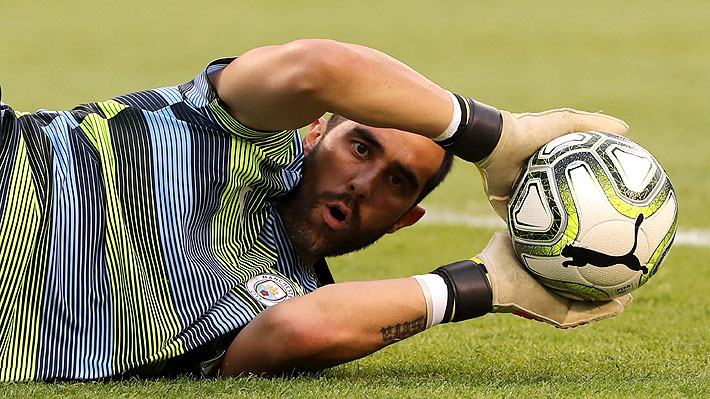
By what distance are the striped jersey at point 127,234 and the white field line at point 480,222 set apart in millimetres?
3632

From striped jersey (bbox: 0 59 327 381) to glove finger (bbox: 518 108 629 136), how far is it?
0.88 m

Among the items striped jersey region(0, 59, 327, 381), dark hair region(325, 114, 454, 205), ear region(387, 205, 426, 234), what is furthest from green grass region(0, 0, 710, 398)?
dark hair region(325, 114, 454, 205)

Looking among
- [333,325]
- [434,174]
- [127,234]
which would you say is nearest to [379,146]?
[434,174]

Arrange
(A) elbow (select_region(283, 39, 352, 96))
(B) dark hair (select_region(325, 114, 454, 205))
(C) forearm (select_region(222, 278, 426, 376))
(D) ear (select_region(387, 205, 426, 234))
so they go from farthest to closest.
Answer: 1. (D) ear (select_region(387, 205, 426, 234))
2. (B) dark hair (select_region(325, 114, 454, 205))
3. (C) forearm (select_region(222, 278, 426, 376))
4. (A) elbow (select_region(283, 39, 352, 96))

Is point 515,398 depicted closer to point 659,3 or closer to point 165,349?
point 165,349

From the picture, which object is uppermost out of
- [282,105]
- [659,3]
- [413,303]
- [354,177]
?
[659,3]

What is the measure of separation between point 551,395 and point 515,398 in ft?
0.44

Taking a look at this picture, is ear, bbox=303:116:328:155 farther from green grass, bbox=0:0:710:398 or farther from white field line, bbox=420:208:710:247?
white field line, bbox=420:208:710:247

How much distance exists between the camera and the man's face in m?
3.80

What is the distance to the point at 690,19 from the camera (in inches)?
724

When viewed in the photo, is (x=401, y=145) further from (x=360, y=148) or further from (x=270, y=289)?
(x=270, y=289)

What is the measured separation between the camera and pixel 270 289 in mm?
3576

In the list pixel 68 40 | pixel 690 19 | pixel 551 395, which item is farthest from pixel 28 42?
pixel 551 395

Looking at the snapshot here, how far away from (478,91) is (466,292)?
371 inches
